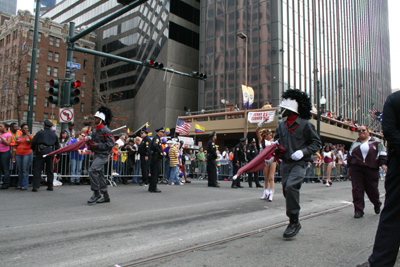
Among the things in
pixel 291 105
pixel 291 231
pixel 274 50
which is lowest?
pixel 291 231

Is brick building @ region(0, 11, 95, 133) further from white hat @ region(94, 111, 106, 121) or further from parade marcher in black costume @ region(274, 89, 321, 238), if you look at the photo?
parade marcher in black costume @ region(274, 89, 321, 238)

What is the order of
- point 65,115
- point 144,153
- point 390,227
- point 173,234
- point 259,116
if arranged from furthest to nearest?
point 259,116 < point 144,153 < point 65,115 < point 173,234 < point 390,227

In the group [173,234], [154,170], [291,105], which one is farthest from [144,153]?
[291,105]

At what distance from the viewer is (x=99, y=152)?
7.32 m

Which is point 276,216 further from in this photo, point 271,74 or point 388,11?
point 388,11

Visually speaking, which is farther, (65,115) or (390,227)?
(65,115)

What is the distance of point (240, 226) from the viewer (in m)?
5.36

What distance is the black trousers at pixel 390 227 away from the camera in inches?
110

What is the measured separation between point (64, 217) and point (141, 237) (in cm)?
204

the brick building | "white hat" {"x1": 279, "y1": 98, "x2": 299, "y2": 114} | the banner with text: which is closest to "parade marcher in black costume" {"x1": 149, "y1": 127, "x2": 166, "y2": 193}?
"white hat" {"x1": 279, "y1": 98, "x2": 299, "y2": 114}

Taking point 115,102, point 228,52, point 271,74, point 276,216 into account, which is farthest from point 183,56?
point 276,216

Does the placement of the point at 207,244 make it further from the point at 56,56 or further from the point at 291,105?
the point at 56,56

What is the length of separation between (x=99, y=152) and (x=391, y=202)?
5.99 metres

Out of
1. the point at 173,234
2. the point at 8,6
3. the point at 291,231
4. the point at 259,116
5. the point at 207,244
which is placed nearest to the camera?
the point at 207,244
